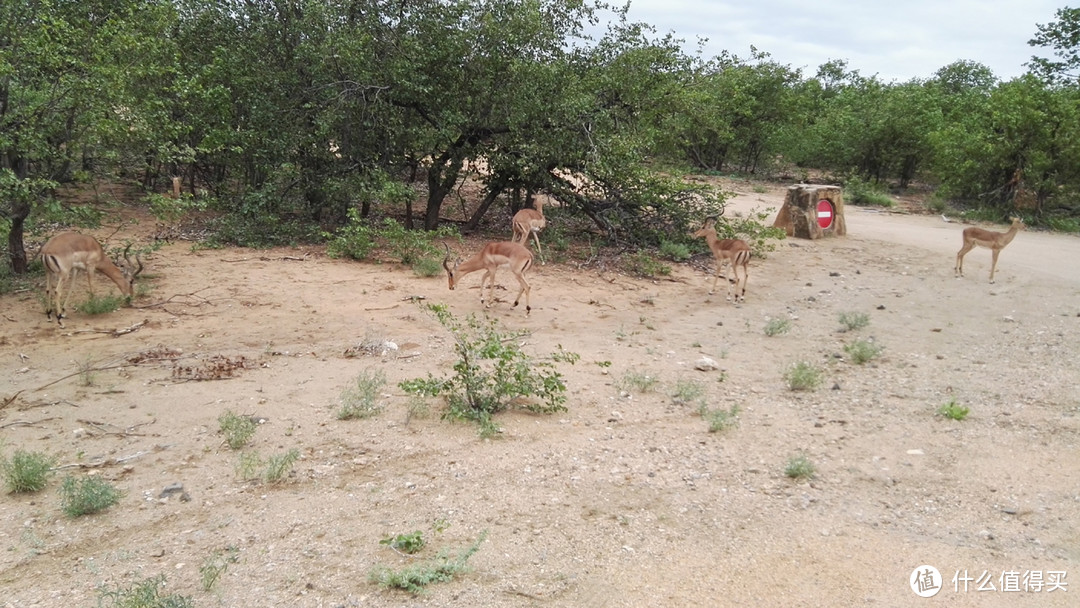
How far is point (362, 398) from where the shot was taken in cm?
646

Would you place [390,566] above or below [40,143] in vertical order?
below

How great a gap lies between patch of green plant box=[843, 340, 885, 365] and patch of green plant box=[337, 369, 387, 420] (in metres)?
5.21

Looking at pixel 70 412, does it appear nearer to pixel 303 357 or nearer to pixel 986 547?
pixel 303 357

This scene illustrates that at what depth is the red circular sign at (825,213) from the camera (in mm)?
16469

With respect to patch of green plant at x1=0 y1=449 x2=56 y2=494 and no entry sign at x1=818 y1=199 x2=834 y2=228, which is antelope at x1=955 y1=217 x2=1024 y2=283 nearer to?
no entry sign at x1=818 y1=199 x2=834 y2=228

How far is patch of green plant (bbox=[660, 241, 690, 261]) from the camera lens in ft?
44.2

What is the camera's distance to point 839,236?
55.2 ft

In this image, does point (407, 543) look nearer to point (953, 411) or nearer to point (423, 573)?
point (423, 573)

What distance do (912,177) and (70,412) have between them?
28626 mm

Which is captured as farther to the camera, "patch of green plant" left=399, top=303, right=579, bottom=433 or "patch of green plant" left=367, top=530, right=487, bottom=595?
"patch of green plant" left=399, top=303, right=579, bottom=433

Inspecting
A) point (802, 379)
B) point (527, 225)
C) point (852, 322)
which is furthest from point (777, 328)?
point (527, 225)

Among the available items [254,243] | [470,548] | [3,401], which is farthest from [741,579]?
[254,243]

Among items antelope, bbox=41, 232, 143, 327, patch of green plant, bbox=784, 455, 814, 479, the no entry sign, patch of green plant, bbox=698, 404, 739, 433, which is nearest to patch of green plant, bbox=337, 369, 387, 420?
patch of green plant, bbox=698, 404, 739, 433

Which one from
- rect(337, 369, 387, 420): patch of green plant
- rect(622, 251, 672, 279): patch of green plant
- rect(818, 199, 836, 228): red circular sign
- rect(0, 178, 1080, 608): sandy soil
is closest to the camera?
rect(0, 178, 1080, 608): sandy soil
